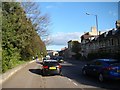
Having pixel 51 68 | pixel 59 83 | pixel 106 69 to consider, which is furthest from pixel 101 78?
pixel 51 68

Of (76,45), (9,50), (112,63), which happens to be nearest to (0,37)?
(9,50)

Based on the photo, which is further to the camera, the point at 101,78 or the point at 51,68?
the point at 51,68

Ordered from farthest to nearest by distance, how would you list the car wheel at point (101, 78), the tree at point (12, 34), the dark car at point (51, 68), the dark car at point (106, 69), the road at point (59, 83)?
the tree at point (12, 34) < the dark car at point (51, 68) < the car wheel at point (101, 78) < the dark car at point (106, 69) < the road at point (59, 83)

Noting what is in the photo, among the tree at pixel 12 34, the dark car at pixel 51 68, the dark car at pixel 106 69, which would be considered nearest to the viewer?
the dark car at pixel 106 69

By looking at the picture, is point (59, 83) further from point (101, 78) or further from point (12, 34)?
point (12, 34)

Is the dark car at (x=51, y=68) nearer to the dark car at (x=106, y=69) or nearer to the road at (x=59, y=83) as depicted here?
the road at (x=59, y=83)

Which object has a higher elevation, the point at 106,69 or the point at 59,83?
the point at 106,69

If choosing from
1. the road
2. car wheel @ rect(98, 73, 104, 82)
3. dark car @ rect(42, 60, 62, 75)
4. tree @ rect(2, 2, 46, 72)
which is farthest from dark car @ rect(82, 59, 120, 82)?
tree @ rect(2, 2, 46, 72)

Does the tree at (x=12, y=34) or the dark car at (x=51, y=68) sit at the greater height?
the tree at (x=12, y=34)

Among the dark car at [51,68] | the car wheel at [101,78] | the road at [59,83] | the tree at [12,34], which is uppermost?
the tree at [12,34]

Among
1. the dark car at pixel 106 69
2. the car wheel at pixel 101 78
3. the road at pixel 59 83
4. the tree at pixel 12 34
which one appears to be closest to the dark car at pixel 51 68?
the road at pixel 59 83

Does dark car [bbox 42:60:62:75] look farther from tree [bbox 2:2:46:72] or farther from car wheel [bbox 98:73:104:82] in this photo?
car wheel [bbox 98:73:104:82]

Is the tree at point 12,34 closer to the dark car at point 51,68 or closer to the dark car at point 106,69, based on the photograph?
the dark car at point 51,68

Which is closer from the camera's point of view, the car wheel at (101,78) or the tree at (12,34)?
the car wheel at (101,78)
